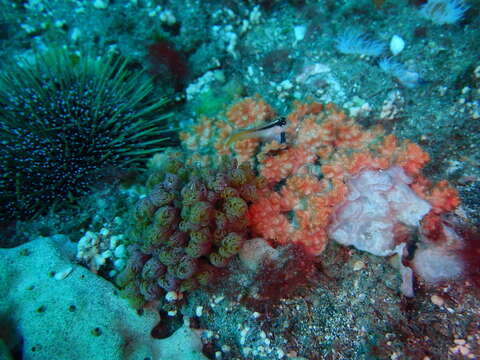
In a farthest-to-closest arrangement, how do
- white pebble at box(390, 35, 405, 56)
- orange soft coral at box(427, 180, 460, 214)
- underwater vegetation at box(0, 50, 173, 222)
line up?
1. white pebble at box(390, 35, 405, 56)
2. underwater vegetation at box(0, 50, 173, 222)
3. orange soft coral at box(427, 180, 460, 214)

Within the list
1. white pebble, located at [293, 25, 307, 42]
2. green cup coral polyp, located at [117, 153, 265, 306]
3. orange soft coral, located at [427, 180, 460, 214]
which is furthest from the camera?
white pebble, located at [293, 25, 307, 42]

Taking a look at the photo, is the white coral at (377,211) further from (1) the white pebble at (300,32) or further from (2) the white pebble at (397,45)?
(1) the white pebble at (300,32)

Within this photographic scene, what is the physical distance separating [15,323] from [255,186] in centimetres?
225

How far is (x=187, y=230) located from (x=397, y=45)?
3.15 m

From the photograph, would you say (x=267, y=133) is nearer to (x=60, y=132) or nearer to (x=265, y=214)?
(x=265, y=214)

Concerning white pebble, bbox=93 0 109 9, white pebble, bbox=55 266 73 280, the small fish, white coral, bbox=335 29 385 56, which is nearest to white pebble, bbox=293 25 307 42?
white coral, bbox=335 29 385 56

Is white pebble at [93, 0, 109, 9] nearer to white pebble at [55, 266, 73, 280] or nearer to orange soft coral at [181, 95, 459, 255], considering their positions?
orange soft coral at [181, 95, 459, 255]

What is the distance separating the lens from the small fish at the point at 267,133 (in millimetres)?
2798

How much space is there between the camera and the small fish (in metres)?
2.80

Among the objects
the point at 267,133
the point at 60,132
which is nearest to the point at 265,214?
the point at 267,133

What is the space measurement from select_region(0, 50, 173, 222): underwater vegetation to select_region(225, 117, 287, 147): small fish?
3.79ft

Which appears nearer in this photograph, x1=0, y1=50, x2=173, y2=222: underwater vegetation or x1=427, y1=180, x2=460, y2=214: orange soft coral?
x1=427, y1=180, x2=460, y2=214: orange soft coral

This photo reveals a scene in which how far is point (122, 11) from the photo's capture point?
4688mm

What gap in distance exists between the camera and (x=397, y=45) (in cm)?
361
